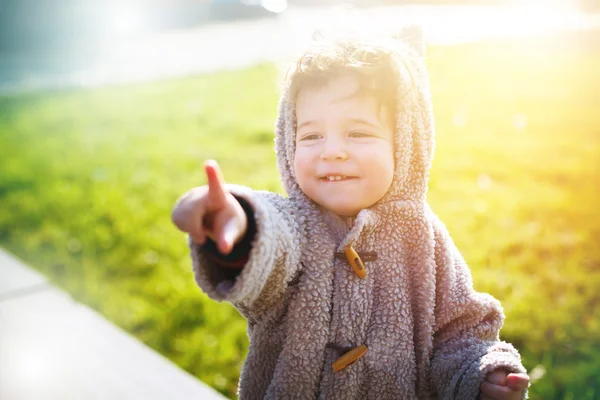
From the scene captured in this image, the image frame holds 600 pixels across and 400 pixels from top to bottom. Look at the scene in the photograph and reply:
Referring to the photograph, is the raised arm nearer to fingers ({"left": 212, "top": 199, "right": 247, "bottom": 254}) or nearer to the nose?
fingers ({"left": 212, "top": 199, "right": 247, "bottom": 254})

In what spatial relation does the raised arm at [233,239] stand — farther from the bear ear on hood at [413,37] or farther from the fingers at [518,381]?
the bear ear on hood at [413,37]

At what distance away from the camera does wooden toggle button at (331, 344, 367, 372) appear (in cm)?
144

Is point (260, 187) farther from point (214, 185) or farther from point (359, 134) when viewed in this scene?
point (214, 185)

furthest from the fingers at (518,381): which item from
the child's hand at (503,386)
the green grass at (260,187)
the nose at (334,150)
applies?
the green grass at (260,187)

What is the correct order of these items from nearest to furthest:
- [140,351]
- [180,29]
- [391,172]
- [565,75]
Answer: [391,172]
[140,351]
[565,75]
[180,29]

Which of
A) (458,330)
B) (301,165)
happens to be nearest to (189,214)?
(301,165)

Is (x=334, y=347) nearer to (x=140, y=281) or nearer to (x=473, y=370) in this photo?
(x=473, y=370)

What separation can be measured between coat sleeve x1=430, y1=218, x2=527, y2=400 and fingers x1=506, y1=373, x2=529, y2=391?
67 mm

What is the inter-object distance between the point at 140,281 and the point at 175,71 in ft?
19.6

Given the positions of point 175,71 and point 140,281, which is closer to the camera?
point 140,281

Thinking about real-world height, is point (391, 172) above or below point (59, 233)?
above

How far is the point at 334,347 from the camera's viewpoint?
1.49 meters

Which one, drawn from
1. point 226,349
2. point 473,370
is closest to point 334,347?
point 473,370

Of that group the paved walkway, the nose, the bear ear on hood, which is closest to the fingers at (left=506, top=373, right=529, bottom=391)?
the nose
